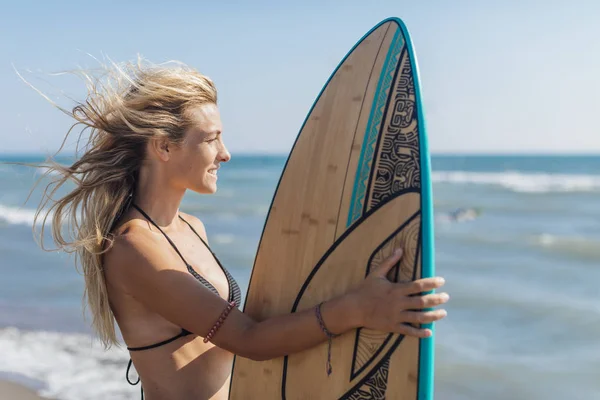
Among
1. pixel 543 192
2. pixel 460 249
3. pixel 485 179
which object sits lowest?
pixel 460 249

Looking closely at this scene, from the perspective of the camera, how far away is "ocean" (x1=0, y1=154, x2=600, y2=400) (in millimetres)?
4793

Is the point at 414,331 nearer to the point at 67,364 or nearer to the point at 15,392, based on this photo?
the point at 15,392

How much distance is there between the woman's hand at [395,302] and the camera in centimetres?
179

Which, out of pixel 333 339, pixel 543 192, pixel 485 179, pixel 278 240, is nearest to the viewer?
pixel 333 339

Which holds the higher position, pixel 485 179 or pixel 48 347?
pixel 485 179

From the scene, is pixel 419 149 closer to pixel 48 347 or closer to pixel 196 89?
pixel 196 89

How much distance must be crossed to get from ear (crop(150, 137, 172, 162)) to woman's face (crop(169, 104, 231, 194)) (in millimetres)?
18

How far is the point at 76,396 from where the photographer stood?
449 cm

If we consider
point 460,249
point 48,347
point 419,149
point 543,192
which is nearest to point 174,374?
point 419,149

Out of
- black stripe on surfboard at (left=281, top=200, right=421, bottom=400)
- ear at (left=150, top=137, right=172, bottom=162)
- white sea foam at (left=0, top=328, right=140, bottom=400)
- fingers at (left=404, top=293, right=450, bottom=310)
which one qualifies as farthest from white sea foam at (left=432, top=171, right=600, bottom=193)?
fingers at (left=404, top=293, right=450, bottom=310)

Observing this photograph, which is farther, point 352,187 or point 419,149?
point 352,187

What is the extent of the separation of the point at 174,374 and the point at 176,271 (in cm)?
41

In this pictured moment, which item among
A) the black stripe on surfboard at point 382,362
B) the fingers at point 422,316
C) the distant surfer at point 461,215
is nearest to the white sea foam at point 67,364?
the black stripe on surfboard at point 382,362

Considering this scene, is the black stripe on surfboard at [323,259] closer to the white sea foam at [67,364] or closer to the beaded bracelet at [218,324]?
the beaded bracelet at [218,324]
